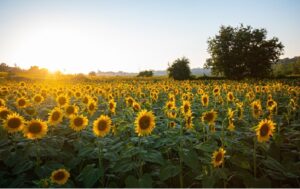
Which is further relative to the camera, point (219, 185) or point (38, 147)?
point (38, 147)

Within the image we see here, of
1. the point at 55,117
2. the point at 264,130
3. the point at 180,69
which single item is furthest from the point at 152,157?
the point at 180,69

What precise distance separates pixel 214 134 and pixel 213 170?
50.4 inches

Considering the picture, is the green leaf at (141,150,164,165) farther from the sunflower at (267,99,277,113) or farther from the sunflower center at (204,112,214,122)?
the sunflower at (267,99,277,113)

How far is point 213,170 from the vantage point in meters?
3.32

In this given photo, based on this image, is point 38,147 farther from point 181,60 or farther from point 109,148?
point 181,60

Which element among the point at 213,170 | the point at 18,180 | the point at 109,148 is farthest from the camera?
the point at 109,148

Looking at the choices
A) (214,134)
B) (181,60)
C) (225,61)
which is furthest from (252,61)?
(214,134)

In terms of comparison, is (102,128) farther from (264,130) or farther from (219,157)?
(264,130)

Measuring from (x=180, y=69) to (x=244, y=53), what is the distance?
9.63m

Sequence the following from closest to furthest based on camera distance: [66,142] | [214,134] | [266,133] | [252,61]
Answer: [266,133] < [214,134] < [66,142] < [252,61]

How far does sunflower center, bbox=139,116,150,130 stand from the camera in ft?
14.1

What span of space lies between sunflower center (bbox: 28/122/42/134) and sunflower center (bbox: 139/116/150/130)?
1481 mm

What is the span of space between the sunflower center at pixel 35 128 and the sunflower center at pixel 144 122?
148 cm

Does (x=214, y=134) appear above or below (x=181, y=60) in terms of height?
below
